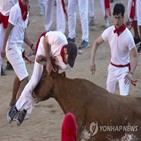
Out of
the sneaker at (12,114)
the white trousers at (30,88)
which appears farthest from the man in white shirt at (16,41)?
the white trousers at (30,88)

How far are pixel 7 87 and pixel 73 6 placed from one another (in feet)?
9.60

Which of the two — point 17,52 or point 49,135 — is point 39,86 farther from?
point 17,52

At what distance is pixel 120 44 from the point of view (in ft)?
21.7

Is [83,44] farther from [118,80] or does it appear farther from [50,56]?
[50,56]

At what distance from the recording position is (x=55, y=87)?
576 cm

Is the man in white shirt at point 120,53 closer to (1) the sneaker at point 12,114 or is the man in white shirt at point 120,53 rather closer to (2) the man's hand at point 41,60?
(2) the man's hand at point 41,60

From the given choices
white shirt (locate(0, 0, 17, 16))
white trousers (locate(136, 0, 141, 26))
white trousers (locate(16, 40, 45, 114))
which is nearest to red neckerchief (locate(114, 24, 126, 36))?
white trousers (locate(16, 40, 45, 114))

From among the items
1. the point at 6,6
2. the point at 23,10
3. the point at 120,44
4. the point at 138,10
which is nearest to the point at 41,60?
the point at 120,44

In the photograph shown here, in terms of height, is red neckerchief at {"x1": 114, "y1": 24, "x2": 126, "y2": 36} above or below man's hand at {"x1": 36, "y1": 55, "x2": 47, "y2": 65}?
above

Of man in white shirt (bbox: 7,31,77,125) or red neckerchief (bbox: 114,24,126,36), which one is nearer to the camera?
man in white shirt (bbox: 7,31,77,125)

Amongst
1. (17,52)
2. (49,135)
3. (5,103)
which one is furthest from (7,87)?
(49,135)

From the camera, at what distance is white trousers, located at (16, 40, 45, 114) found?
6258mm

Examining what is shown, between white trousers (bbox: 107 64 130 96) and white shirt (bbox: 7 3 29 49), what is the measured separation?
5.16 feet

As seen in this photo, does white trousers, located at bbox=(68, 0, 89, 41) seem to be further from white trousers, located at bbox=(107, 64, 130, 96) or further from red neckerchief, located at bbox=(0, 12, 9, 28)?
white trousers, located at bbox=(107, 64, 130, 96)
